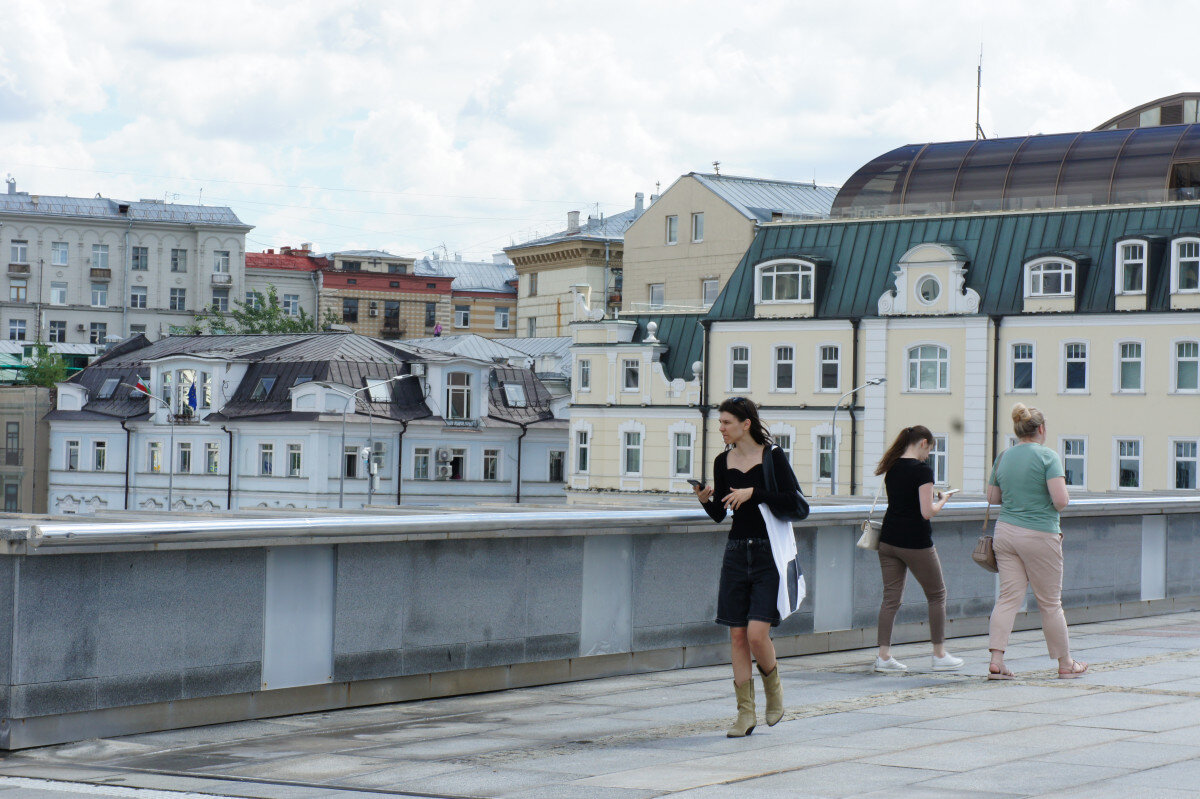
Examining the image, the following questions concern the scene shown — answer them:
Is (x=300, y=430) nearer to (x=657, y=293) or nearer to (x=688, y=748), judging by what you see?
(x=657, y=293)

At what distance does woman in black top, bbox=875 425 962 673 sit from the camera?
12414 millimetres

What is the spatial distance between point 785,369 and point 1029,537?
178 feet

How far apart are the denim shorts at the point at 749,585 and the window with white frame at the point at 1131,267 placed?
51831 mm

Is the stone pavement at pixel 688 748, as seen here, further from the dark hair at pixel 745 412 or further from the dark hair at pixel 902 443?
the dark hair at pixel 745 412

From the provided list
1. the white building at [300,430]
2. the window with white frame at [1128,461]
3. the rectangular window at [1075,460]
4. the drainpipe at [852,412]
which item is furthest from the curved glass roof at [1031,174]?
the white building at [300,430]

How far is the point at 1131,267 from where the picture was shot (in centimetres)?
5925

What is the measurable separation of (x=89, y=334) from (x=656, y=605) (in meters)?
121

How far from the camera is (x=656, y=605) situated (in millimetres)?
12664

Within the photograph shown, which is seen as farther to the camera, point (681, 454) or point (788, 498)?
point (681, 454)

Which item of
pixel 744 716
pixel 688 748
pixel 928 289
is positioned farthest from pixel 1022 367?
pixel 688 748

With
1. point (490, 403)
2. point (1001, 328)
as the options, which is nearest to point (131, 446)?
point (490, 403)

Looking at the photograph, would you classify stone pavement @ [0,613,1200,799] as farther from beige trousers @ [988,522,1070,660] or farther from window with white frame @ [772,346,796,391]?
window with white frame @ [772,346,796,391]

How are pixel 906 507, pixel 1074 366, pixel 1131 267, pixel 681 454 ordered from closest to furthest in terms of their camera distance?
1. pixel 906 507
2. pixel 1131 267
3. pixel 1074 366
4. pixel 681 454

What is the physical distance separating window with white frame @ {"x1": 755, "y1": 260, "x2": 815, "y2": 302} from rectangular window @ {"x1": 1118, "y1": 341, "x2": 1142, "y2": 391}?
1192cm
